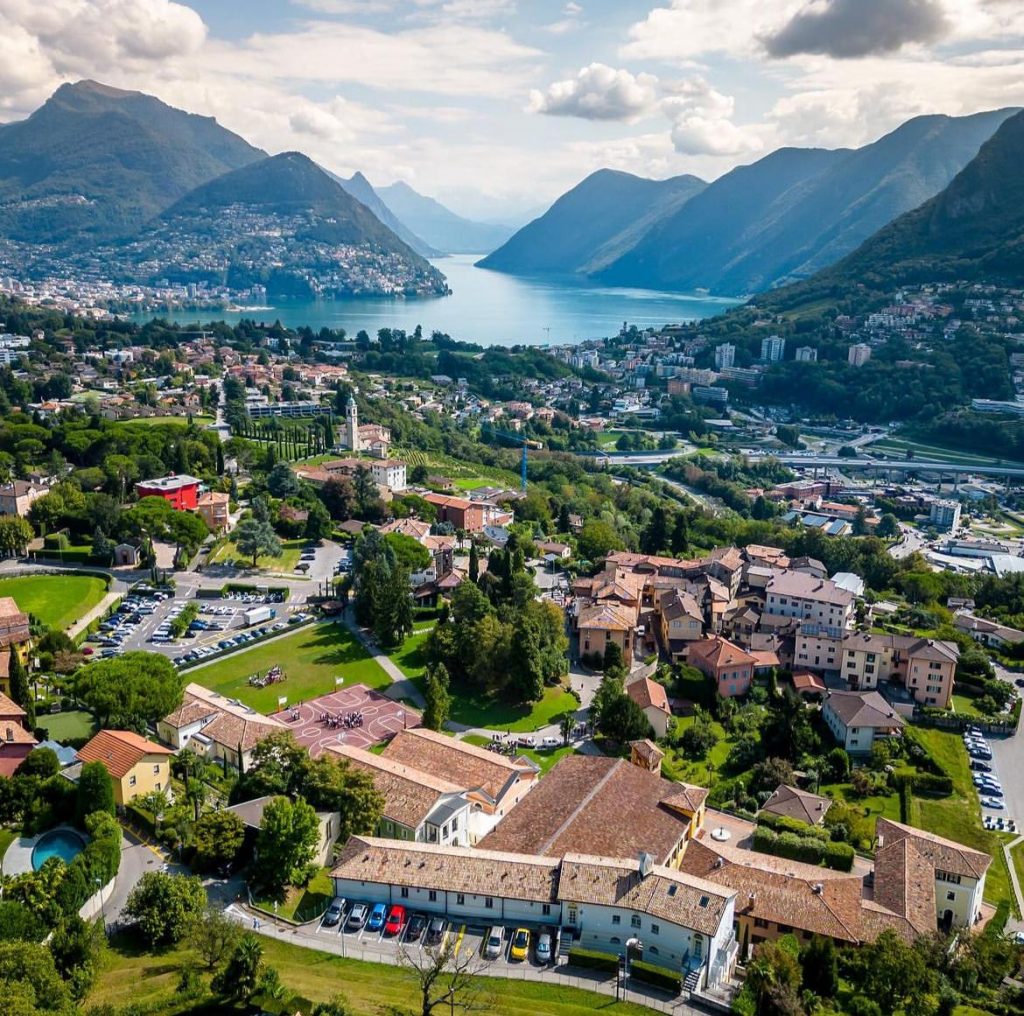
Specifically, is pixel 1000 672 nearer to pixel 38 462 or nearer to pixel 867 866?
pixel 867 866

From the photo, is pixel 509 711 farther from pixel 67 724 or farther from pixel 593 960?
pixel 593 960

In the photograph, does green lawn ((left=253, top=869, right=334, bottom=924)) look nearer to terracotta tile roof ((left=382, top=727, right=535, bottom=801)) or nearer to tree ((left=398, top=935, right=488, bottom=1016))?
tree ((left=398, top=935, right=488, bottom=1016))

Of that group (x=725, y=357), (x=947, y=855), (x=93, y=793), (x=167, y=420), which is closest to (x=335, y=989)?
(x=93, y=793)

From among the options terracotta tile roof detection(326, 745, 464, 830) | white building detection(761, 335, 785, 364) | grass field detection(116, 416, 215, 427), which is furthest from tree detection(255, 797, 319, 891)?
white building detection(761, 335, 785, 364)

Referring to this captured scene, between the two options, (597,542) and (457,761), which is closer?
(457,761)

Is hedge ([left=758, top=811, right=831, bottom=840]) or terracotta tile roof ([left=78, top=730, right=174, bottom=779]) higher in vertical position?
terracotta tile roof ([left=78, top=730, right=174, bottom=779])
